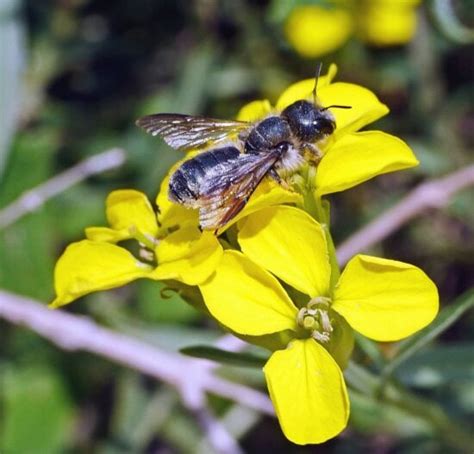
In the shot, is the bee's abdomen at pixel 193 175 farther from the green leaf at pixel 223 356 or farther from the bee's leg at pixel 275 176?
the green leaf at pixel 223 356

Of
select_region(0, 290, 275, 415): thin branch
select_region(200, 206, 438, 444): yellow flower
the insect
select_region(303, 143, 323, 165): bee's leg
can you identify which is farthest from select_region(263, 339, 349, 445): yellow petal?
select_region(0, 290, 275, 415): thin branch

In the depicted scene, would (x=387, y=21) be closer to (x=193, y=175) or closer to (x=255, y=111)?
(x=255, y=111)

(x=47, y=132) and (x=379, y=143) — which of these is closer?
(x=379, y=143)

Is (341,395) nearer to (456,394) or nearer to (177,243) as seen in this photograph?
(177,243)

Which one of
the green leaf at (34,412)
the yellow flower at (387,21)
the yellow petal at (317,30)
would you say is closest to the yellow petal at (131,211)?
the green leaf at (34,412)

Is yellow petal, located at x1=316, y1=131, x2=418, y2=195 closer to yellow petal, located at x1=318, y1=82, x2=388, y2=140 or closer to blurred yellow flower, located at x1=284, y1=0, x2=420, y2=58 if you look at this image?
yellow petal, located at x1=318, y1=82, x2=388, y2=140

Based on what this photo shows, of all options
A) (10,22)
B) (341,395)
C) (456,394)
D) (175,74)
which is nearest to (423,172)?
(456,394)
